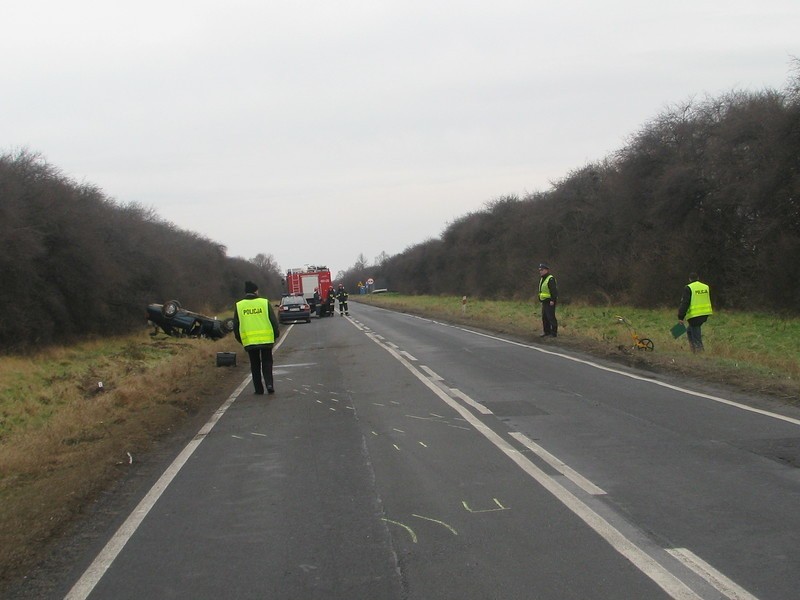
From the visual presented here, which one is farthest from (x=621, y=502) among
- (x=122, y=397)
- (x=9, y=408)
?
(x=9, y=408)

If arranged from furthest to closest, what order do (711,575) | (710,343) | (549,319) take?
(549,319), (710,343), (711,575)

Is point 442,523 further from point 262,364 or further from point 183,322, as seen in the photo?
point 183,322

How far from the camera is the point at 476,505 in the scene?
6105 millimetres

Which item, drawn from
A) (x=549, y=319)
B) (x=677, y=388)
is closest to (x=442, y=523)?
(x=677, y=388)

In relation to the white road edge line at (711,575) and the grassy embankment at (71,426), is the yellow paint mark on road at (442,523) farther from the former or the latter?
the grassy embankment at (71,426)

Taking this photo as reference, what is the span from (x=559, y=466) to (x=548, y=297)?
1398 centimetres

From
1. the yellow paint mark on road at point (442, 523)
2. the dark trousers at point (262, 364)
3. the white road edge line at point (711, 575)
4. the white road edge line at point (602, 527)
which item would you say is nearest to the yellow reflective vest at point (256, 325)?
the dark trousers at point (262, 364)

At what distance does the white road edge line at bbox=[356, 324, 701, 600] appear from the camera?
14.5 ft

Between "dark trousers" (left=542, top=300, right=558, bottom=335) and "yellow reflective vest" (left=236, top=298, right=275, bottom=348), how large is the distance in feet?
33.6

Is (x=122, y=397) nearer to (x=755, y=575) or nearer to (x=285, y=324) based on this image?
(x=755, y=575)

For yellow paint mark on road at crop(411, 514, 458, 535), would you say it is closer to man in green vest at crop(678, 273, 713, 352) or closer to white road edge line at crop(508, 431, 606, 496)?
white road edge line at crop(508, 431, 606, 496)

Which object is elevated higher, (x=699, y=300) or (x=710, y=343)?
(x=699, y=300)

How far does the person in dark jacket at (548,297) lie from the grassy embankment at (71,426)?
333 inches

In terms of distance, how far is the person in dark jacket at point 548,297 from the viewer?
20.7m
